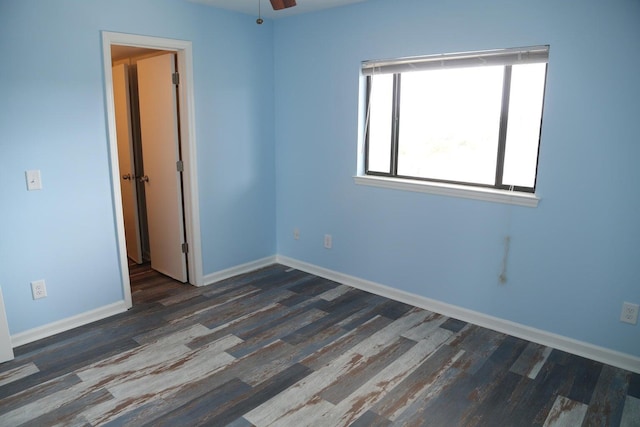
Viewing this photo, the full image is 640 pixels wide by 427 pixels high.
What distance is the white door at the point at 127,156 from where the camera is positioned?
4.32m

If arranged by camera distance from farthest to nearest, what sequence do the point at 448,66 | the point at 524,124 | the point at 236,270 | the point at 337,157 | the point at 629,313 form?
the point at 236,270, the point at 337,157, the point at 448,66, the point at 524,124, the point at 629,313

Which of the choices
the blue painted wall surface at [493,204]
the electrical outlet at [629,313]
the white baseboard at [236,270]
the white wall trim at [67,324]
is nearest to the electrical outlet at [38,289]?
the white wall trim at [67,324]

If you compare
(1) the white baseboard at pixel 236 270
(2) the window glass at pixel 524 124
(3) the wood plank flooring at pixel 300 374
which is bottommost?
(3) the wood plank flooring at pixel 300 374

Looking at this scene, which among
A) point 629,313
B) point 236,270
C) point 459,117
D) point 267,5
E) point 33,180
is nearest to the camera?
point 629,313

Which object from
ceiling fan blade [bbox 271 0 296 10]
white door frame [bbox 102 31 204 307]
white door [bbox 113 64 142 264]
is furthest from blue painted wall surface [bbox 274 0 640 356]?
white door [bbox 113 64 142 264]

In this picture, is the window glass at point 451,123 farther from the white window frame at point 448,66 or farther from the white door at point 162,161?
the white door at point 162,161

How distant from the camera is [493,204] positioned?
9.86 ft

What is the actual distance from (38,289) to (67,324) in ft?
1.10

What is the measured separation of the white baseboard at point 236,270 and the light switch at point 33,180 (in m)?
1.54

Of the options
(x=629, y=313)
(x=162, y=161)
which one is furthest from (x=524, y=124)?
(x=162, y=161)

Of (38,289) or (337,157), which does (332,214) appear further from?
(38,289)

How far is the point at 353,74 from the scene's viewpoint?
11.9ft

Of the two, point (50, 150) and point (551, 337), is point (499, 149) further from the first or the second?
point (50, 150)

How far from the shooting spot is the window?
2893 mm
